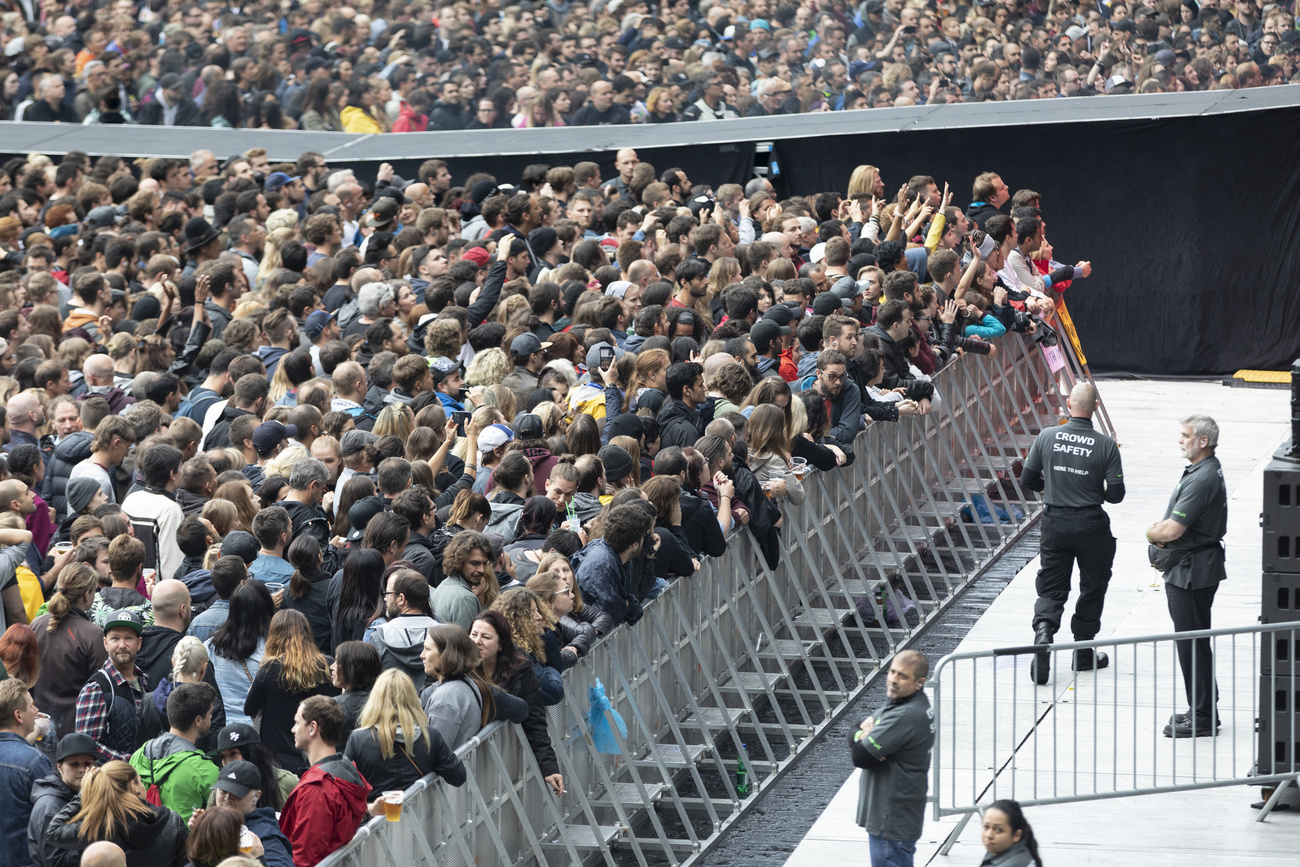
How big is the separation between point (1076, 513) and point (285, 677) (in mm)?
5179

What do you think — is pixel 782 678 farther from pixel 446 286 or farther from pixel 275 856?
pixel 275 856

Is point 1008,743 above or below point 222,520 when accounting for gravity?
below

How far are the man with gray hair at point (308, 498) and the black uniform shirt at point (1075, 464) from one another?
4.26m

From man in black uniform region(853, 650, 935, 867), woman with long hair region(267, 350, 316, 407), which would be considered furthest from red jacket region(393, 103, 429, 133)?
man in black uniform region(853, 650, 935, 867)

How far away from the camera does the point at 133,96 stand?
2416cm

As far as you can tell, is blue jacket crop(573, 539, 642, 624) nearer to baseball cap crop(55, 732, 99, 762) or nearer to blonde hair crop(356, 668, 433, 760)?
blonde hair crop(356, 668, 433, 760)

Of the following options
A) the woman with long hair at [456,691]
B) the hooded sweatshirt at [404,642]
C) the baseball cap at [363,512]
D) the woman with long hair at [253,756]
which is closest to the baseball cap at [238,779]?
the woman with long hair at [253,756]

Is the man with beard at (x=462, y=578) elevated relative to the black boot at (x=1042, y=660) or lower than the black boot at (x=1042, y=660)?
elevated

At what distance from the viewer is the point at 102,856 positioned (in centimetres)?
566

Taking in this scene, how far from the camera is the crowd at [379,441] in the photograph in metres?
6.80

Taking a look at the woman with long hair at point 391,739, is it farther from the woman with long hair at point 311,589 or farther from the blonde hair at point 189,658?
the woman with long hair at point 311,589

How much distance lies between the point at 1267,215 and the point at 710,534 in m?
A: 10.5

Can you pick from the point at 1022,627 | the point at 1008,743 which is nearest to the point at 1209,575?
the point at 1008,743

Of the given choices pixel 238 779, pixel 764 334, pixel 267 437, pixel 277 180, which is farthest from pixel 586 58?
pixel 238 779
